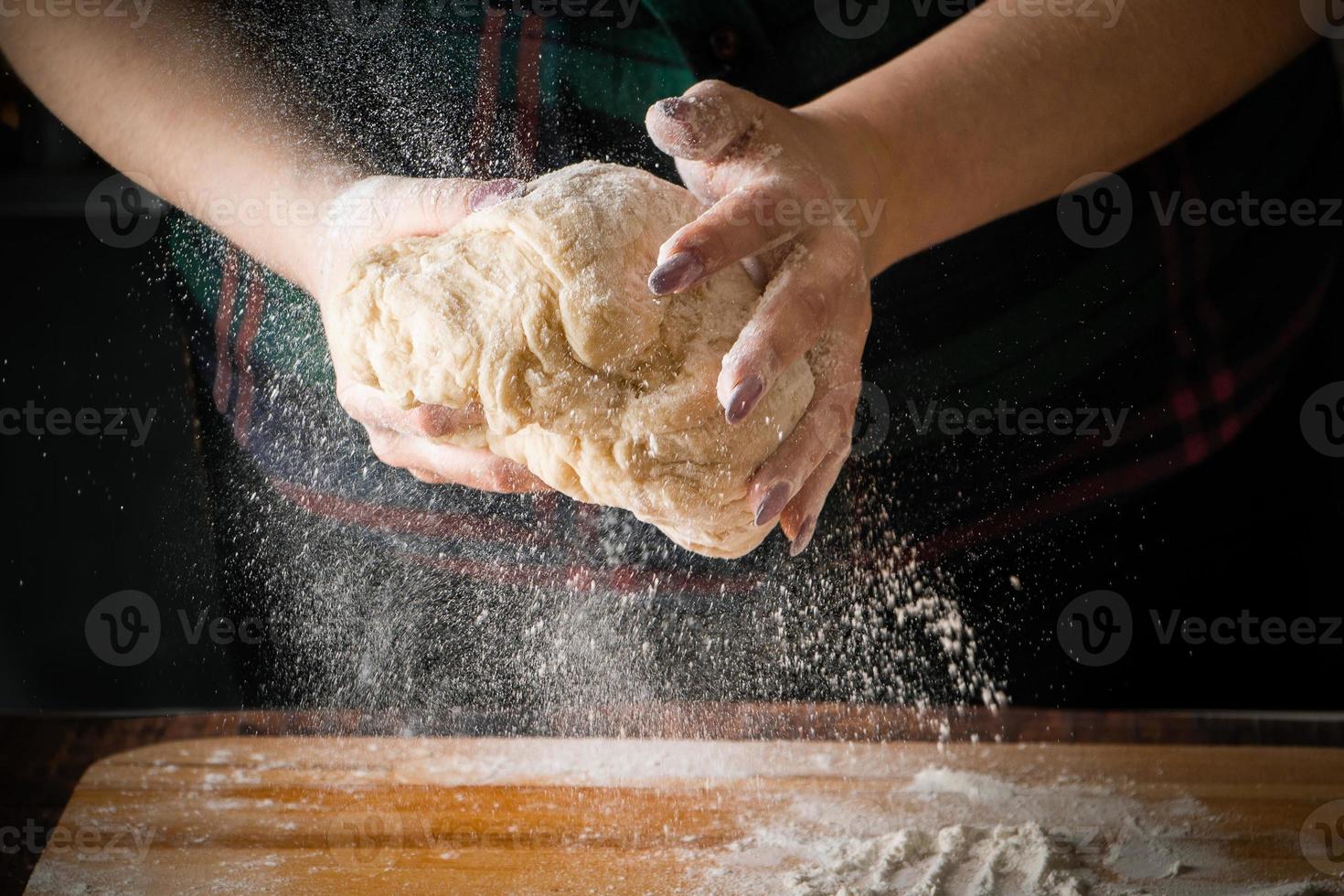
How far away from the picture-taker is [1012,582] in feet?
5.80

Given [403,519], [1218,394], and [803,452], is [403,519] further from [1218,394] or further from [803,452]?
[1218,394]

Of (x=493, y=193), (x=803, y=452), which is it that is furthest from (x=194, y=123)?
(x=803, y=452)

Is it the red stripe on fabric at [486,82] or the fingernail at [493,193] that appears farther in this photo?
the red stripe on fabric at [486,82]

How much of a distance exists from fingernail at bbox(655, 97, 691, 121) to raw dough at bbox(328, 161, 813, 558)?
97 mm

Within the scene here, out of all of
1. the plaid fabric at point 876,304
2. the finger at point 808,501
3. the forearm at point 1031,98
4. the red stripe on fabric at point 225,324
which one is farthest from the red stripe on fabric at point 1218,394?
the red stripe on fabric at point 225,324

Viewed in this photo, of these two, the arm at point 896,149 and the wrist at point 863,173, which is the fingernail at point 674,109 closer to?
the arm at point 896,149

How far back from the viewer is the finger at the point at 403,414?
1.12m

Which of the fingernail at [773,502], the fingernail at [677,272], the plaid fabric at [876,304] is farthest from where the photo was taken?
the plaid fabric at [876,304]

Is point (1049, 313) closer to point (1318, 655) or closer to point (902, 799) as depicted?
point (902, 799)

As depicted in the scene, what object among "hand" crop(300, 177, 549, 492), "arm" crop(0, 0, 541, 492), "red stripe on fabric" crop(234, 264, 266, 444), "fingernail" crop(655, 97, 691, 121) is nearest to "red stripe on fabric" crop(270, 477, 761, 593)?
"red stripe on fabric" crop(234, 264, 266, 444)

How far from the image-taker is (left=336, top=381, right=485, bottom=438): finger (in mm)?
1120

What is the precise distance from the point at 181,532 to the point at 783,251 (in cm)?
139

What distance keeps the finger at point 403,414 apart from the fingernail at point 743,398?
0.30m

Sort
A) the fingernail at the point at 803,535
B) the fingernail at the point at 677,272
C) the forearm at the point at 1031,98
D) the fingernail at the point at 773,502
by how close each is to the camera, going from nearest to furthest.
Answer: the fingernail at the point at 677,272, the fingernail at the point at 773,502, the fingernail at the point at 803,535, the forearm at the point at 1031,98
